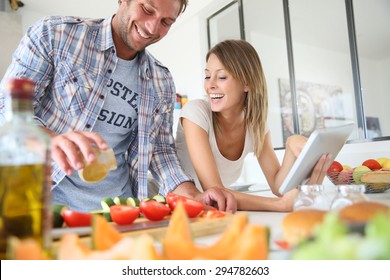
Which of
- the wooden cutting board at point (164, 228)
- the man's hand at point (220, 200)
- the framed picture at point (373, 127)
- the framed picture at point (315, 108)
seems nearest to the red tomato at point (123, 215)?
the wooden cutting board at point (164, 228)

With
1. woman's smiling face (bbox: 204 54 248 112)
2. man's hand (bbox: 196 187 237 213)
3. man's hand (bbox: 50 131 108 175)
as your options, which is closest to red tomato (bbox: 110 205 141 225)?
man's hand (bbox: 50 131 108 175)

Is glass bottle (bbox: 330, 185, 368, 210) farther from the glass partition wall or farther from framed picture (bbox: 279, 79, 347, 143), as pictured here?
framed picture (bbox: 279, 79, 347, 143)

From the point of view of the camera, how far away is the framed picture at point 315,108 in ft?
12.2

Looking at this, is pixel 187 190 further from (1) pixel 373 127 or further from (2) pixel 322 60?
(2) pixel 322 60

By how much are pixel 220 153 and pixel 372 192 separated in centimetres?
70

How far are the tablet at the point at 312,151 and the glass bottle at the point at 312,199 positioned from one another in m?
0.22

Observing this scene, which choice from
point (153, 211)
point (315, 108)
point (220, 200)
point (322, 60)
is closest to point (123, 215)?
point (153, 211)

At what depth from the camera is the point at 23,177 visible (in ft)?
1.33

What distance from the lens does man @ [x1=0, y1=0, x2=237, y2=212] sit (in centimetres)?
146

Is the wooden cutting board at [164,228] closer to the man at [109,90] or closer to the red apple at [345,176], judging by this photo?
the man at [109,90]

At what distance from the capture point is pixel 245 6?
446 centimetres

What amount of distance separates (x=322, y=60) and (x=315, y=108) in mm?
542

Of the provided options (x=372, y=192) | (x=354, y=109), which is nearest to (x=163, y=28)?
(x=372, y=192)

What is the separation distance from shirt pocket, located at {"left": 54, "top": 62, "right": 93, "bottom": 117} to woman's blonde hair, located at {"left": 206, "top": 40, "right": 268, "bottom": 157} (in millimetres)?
634
